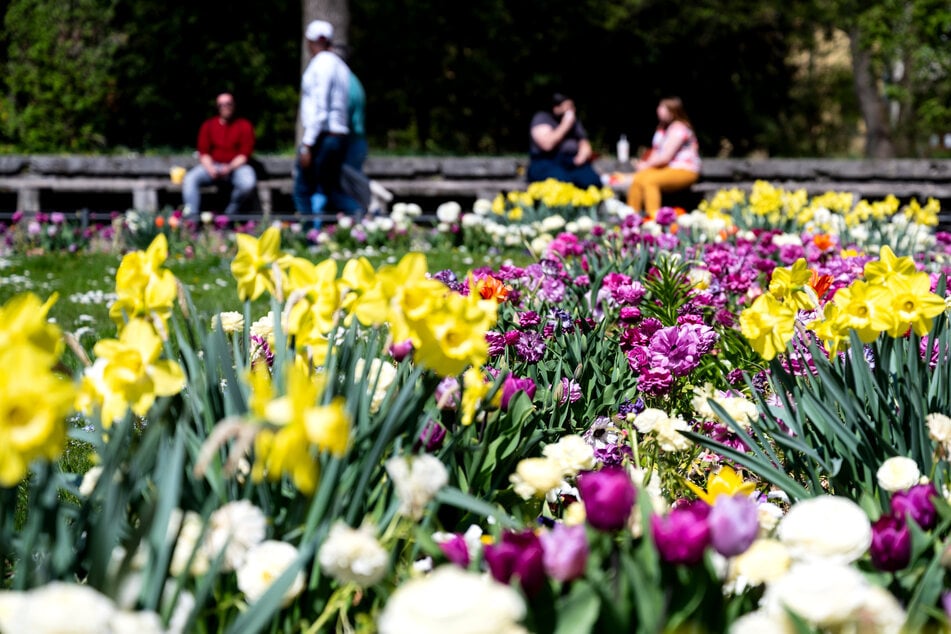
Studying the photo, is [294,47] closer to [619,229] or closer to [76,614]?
[619,229]

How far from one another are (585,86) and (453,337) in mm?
24766

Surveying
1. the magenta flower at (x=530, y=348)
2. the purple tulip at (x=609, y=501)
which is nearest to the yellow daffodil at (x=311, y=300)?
the purple tulip at (x=609, y=501)

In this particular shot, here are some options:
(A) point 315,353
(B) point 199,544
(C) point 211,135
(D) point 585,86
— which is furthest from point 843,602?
(D) point 585,86

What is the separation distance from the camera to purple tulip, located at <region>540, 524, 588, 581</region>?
4.01ft

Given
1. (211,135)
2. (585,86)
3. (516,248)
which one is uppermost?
(585,86)

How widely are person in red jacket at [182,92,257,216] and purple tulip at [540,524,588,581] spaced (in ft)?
30.6

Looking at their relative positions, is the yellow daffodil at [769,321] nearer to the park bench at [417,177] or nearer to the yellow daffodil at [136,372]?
the yellow daffodil at [136,372]

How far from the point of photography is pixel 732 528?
1259 mm

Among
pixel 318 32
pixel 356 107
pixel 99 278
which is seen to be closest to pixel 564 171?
pixel 356 107

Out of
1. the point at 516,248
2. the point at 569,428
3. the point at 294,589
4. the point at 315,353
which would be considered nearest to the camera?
the point at 294,589

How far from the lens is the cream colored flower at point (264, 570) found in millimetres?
1348

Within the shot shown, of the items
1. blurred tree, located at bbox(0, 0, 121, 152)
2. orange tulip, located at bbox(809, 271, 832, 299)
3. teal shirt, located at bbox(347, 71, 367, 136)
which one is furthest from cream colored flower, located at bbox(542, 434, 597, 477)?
blurred tree, located at bbox(0, 0, 121, 152)

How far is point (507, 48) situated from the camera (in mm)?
23797

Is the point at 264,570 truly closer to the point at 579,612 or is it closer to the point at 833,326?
the point at 579,612
